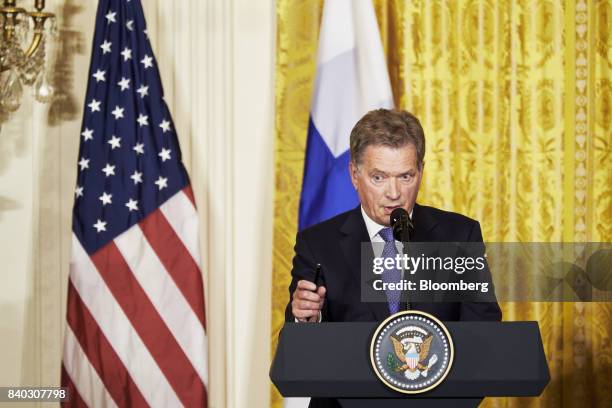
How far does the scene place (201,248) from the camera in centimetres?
473

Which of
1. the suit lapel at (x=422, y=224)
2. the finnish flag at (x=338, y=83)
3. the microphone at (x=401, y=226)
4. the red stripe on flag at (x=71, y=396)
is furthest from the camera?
the finnish flag at (x=338, y=83)

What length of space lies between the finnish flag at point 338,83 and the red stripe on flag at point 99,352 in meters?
1.12

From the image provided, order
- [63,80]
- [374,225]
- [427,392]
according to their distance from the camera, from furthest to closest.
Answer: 1. [63,80]
2. [374,225]
3. [427,392]

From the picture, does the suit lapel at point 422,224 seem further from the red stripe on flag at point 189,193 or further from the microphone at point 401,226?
the red stripe on flag at point 189,193

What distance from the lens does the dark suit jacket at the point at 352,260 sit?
7.99ft

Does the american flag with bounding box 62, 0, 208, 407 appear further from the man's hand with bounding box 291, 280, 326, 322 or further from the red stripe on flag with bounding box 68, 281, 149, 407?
the man's hand with bounding box 291, 280, 326, 322

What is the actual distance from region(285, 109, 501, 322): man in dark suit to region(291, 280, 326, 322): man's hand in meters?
0.32

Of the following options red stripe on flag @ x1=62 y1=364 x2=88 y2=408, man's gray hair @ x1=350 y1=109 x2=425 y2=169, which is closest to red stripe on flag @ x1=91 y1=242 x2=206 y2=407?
red stripe on flag @ x1=62 y1=364 x2=88 y2=408

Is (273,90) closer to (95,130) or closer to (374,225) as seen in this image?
(95,130)

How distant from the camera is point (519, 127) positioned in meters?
4.72

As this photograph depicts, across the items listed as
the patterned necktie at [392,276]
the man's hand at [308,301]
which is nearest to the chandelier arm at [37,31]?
the patterned necktie at [392,276]

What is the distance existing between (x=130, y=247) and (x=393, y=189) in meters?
2.00

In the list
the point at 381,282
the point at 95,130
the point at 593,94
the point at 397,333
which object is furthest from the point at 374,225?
the point at 593,94

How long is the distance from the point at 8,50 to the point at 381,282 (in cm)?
241
